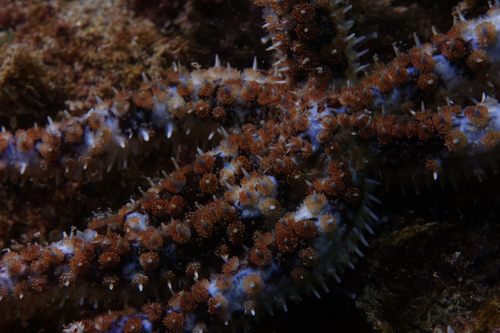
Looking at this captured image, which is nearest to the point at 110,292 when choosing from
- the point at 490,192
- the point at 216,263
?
the point at 216,263

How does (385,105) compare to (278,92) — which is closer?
(385,105)

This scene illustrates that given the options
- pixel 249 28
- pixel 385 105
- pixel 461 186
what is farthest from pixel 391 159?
pixel 249 28

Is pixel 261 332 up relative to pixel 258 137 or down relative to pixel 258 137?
down

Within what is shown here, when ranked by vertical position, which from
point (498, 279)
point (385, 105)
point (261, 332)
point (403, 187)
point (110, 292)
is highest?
point (385, 105)

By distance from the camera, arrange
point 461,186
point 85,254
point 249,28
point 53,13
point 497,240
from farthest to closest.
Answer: point 53,13 < point 249,28 < point 461,186 < point 497,240 < point 85,254

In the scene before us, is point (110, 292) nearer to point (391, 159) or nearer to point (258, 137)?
point (258, 137)

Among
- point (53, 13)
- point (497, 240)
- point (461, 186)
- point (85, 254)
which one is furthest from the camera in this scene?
point (53, 13)

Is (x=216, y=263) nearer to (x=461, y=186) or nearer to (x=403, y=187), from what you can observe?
(x=403, y=187)
